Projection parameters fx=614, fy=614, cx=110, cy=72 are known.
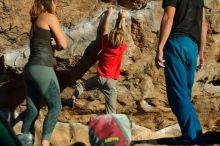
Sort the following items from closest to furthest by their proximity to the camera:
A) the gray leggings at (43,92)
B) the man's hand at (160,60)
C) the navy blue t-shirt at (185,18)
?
the man's hand at (160,60)
the navy blue t-shirt at (185,18)
the gray leggings at (43,92)

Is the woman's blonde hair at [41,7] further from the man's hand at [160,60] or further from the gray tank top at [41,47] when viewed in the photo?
the man's hand at [160,60]

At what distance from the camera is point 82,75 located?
762 cm

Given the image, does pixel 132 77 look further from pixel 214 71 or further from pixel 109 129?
pixel 109 129

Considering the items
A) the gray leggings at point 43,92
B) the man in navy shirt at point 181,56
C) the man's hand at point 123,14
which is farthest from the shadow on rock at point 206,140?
the man's hand at point 123,14

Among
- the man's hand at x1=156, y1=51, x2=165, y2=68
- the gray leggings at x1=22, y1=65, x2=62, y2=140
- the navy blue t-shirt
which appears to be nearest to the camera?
the man's hand at x1=156, y1=51, x2=165, y2=68

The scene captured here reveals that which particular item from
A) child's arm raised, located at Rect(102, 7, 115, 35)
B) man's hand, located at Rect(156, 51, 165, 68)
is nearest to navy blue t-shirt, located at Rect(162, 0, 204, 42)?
man's hand, located at Rect(156, 51, 165, 68)

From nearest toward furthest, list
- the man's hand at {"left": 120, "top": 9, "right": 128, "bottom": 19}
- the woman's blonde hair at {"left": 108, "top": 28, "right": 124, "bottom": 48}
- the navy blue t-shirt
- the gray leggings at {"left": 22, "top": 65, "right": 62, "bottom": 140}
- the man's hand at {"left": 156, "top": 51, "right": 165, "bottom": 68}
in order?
1. the man's hand at {"left": 156, "top": 51, "right": 165, "bottom": 68}
2. the navy blue t-shirt
3. the gray leggings at {"left": 22, "top": 65, "right": 62, "bottom": 140}
4. the woman's blonde hair at {"left": 108, "top": 28, "right": 124, "bottom": 48}
5. the man's hand at {"left": 120, "top": 9, "right": 128, "bottom": 19}

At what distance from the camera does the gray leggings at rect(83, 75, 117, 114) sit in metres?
7.43

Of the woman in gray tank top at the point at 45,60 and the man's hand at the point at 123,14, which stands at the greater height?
the man's hand at the point at 123,14

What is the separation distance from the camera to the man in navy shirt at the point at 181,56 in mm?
5859

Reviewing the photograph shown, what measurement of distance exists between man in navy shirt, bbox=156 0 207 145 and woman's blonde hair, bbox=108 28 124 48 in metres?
1.27

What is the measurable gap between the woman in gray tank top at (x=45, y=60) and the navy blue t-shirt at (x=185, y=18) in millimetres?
1241

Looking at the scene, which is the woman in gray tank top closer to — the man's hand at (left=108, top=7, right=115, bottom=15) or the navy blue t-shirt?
the man's hand at (left=108, top=7, right=115, bottom=15)

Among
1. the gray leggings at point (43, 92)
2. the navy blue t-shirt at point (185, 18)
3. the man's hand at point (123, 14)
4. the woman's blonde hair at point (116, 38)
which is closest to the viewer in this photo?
the navy blue t-shirt at point (185, 18)
